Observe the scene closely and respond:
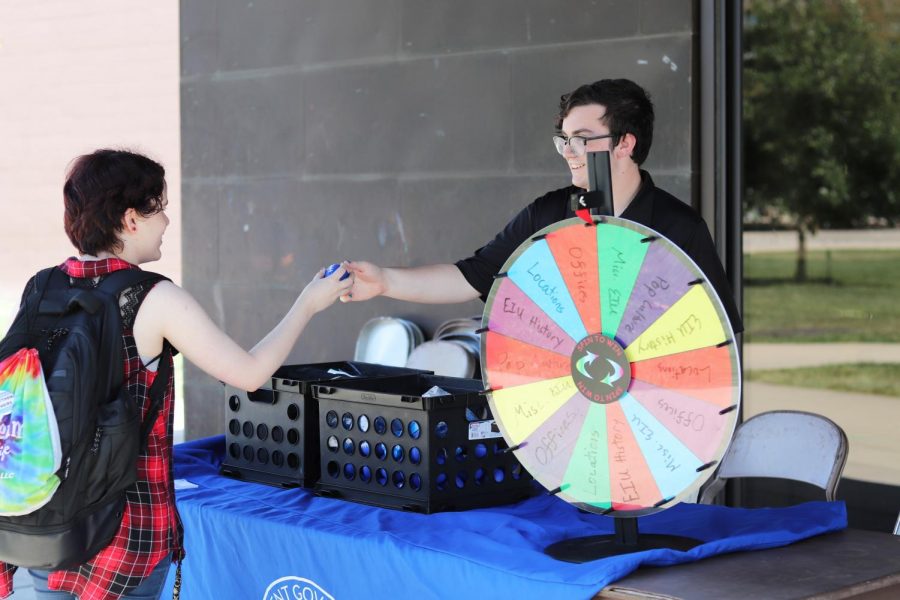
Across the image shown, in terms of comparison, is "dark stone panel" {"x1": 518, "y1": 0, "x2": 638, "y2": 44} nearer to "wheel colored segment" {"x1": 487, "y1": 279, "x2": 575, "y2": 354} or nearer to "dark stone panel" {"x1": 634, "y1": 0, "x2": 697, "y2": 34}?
"dark stone panel" {"x1": 634, "y1": 0, "x2": 697, "y2": 34}

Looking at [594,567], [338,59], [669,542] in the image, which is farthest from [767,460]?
[338,59]

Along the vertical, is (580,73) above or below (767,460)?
above

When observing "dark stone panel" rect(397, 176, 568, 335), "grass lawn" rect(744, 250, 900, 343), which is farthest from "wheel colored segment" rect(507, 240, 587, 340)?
"grass lawn" rect(744, 250, 900, 343)

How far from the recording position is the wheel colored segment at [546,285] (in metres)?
2.17

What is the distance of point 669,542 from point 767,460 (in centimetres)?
105

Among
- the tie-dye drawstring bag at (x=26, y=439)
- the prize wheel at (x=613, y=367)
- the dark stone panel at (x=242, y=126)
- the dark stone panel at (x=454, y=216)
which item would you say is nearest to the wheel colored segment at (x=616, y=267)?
the prize wheel at (x=613, y=367)

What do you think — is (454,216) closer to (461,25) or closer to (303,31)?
(461,25)

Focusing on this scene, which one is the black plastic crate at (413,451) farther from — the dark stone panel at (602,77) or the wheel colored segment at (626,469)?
the dark stone panel at (602,77)

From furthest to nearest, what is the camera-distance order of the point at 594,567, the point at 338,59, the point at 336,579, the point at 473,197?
the point at 338,59 < the point at 473,197 < the point at 336,579 < the point at 594,567

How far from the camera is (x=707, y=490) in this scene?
3.36 metres

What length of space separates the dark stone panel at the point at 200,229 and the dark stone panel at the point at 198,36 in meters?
0.58

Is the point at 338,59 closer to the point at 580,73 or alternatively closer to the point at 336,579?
the point at 580,73

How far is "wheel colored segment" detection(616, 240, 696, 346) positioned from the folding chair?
1097 mm

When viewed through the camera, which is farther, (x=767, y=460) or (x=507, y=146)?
(x=507, y=146)
